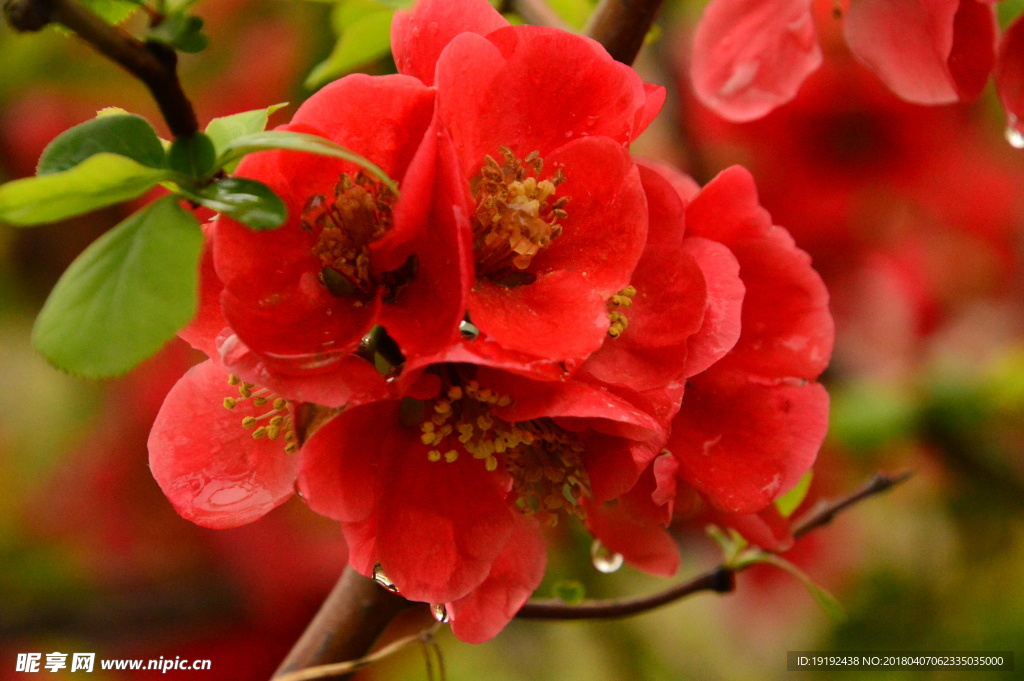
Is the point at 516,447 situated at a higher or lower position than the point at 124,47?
lower

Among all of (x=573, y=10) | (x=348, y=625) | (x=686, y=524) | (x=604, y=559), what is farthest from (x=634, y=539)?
(x=686, y=524)

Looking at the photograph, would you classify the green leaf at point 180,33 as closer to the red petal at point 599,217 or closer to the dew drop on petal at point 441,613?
the red petal at point 599,217

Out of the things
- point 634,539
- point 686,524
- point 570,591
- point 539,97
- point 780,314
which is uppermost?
point 539,97

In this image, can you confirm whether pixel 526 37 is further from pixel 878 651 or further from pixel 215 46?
pixel 878 651

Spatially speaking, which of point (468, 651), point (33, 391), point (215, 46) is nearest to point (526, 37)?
point (215, 46)

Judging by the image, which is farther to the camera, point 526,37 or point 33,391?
point 33,391

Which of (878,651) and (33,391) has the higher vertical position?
(878,651)

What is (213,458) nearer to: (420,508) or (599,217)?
(420,508)
